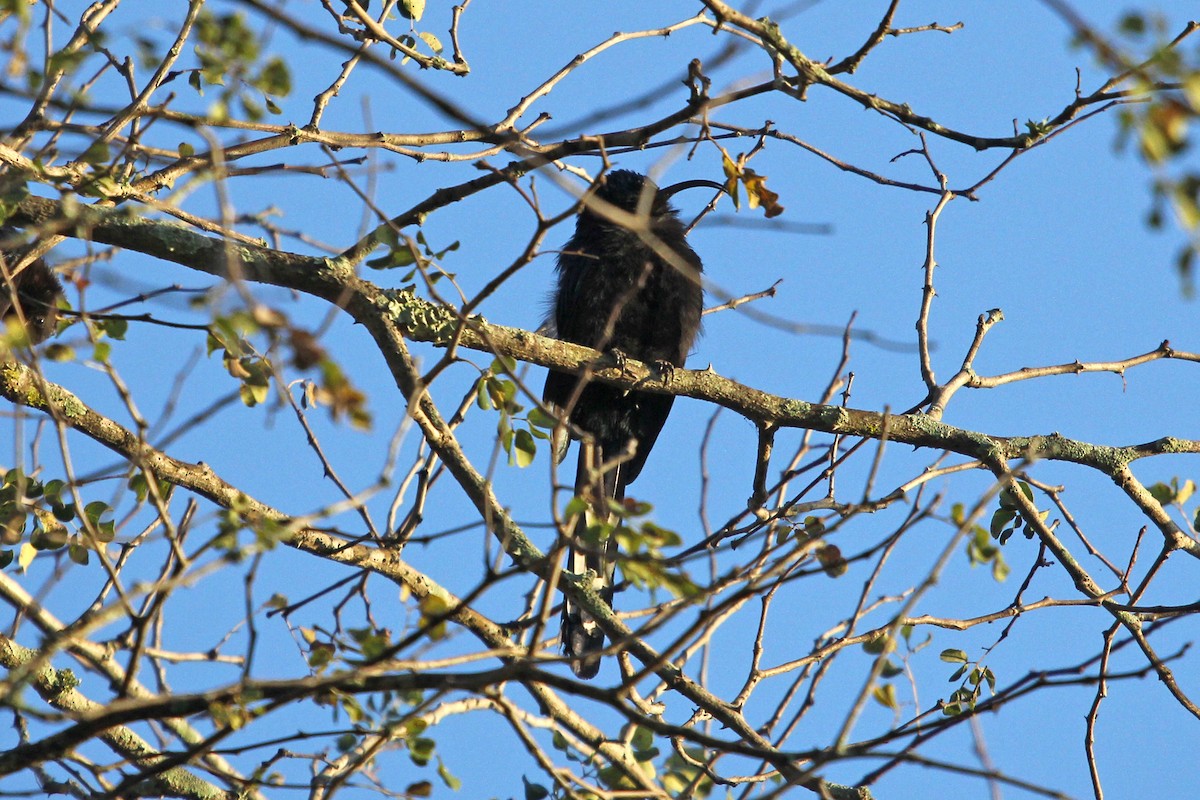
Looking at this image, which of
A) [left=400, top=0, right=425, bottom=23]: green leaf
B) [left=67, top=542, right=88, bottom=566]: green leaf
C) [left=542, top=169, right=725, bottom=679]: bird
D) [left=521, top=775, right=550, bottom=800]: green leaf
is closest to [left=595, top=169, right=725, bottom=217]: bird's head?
[left=542, top=169, right=725, bottom=679]: bird

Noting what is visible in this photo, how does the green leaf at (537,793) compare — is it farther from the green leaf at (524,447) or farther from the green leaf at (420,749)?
the green leaf at (524,447)

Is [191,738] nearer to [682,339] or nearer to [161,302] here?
[161,302]

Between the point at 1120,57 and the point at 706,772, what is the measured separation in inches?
67.2

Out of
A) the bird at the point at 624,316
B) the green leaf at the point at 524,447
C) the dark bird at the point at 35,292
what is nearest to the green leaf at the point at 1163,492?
the green leaf at the point at 524,447

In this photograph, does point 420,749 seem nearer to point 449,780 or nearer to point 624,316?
point 449,780

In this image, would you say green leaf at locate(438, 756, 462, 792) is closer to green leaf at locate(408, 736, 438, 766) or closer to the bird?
green leaf at locate(408, 736, 438, 766)

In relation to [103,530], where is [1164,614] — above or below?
below

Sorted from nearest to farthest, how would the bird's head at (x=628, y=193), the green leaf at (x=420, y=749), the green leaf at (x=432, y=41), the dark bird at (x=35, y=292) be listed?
1. the green leaf at (x=420, y=749)
2. the green leaf at (x=432, y=41)
3. the dark bird at (x=35, y=292)
4. the bird's head at (x=628, y=193)

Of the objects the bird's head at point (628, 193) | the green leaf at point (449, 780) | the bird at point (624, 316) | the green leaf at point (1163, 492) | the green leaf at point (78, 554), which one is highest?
the bird's head at point (628, 193)

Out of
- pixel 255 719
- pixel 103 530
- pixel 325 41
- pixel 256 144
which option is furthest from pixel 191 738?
pixel 325 41

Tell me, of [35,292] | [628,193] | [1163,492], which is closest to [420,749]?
[1163,492]

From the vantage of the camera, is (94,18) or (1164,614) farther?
(94,18)

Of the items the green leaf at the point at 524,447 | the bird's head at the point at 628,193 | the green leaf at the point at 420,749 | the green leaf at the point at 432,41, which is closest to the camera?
the green leaf at the point at 420,749

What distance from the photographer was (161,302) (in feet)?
7.27
